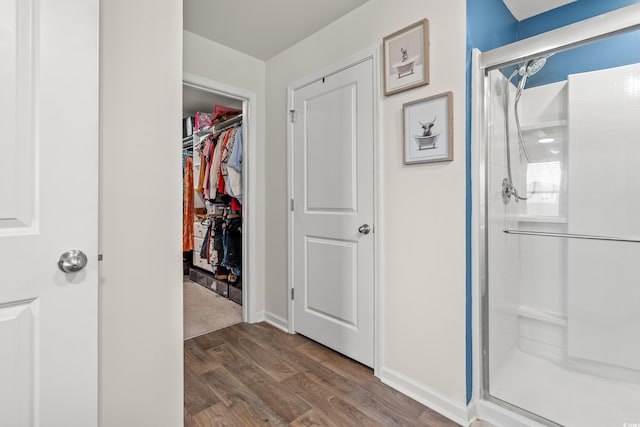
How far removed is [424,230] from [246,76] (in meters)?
2.08

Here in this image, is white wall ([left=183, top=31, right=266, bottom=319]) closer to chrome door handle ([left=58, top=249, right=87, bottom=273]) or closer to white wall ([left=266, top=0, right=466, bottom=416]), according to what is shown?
white wall ([left=266, top=0, right=466, bottom=416])

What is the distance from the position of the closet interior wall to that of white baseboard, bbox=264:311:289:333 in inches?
24.0

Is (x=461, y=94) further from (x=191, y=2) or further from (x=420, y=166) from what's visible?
(x=191, y=2)

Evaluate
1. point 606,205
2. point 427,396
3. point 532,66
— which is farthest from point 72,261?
point 606,205

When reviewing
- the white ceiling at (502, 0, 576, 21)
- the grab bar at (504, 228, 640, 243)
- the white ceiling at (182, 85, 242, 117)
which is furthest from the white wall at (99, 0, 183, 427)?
the white ceiling at (182, 85, 242, 117)

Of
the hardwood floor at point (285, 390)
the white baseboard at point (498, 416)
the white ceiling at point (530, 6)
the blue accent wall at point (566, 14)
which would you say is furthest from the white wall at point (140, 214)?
the blue accent wall at point (566, 14)

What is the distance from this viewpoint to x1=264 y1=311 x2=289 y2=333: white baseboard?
262 cm

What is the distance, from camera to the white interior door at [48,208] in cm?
82

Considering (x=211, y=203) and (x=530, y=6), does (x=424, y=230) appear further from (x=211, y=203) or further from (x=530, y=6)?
(x=211, y=203)

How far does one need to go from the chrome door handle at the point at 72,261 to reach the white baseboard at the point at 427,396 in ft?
5.49

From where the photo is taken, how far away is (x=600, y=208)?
1.68 metres

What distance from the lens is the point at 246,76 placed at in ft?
8.95

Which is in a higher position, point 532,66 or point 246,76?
point 246,76

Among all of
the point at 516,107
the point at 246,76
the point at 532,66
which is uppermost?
the point at 246,76
